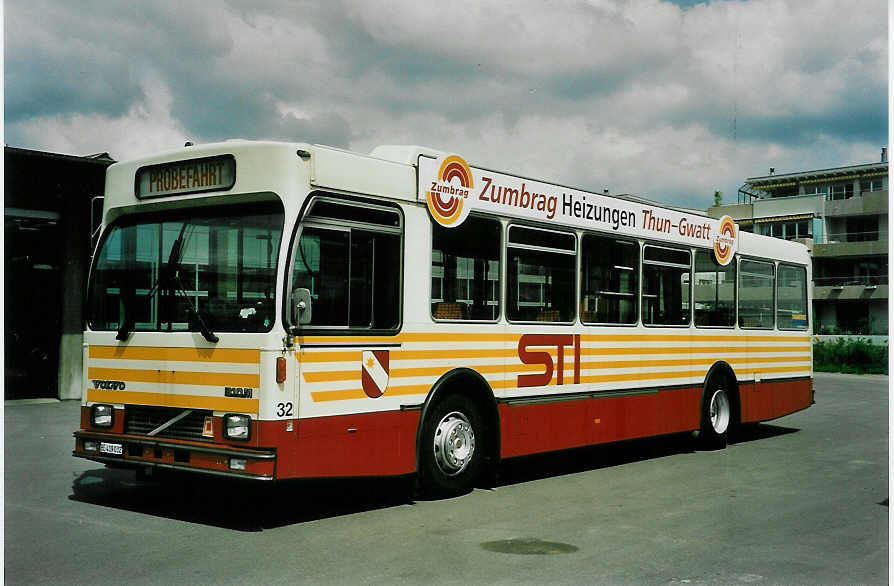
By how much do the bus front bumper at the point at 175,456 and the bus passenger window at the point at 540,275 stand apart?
360 cm

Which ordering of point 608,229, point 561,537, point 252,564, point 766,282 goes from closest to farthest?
point 252,564 < point 561,537 < point 608,229 < point 766,282

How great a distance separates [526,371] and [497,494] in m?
1.39

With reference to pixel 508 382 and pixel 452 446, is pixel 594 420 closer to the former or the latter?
pixel 508 382

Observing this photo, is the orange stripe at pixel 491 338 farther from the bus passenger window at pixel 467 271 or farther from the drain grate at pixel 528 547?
the drain grate at pixel 528 547

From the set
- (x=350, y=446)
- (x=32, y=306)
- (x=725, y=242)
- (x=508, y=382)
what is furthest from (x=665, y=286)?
(x=32, y=306)

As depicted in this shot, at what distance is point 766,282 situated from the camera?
51.9ft

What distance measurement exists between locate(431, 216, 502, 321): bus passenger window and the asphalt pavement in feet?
6.07

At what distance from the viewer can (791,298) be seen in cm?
1644

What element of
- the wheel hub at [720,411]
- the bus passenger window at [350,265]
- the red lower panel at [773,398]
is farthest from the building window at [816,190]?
the bus passenger window at [350,265]

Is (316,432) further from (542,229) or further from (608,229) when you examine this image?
(608,229)

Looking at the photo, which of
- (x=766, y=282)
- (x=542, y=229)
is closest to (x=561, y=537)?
(x=542, y=229)

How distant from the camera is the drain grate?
7.16 metres

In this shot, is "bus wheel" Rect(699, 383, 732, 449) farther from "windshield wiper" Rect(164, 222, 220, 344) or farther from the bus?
"windshield wiper" Rect(164, 222, 220, 344)

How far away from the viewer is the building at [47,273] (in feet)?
60.0
